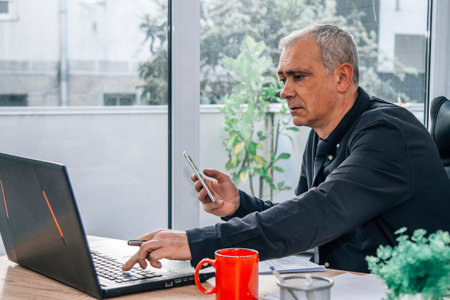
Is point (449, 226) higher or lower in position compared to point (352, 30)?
lower

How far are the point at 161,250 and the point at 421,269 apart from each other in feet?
2.02

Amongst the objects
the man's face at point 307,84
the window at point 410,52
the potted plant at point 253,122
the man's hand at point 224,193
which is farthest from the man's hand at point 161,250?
the window at point 410,52

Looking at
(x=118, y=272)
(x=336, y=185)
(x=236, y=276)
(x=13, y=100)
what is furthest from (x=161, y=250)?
(x=13, y=100)

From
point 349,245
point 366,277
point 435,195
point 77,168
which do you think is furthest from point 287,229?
point 77,168

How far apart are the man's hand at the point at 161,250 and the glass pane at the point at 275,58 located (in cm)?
122

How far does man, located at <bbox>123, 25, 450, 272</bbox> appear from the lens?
4.25 ft

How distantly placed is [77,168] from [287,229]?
1.18 meters

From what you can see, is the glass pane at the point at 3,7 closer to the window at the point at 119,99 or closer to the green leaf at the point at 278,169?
the window at the point at 119,99

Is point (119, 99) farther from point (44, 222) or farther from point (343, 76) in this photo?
point (44, 222)

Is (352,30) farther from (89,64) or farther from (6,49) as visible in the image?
(6,49)

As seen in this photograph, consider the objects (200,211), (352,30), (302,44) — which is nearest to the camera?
(302,44)

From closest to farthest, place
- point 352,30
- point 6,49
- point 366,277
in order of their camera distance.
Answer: point 366,277
point 6,49
point 352,30

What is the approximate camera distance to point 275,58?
266 cm

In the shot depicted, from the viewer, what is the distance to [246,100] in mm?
2643
